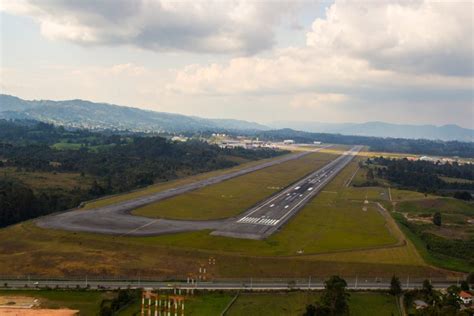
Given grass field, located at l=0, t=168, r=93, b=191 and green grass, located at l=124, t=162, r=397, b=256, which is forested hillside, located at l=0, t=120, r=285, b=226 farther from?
green grass, located at l=124, t=162, r=397, b=256

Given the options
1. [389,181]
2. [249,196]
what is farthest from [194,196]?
[389,181]

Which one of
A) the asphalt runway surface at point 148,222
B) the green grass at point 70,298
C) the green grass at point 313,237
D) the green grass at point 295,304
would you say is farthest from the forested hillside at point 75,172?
the green grass at point 295,304

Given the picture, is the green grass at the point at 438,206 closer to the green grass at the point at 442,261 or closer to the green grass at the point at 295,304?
the green grass at the point at 442,261

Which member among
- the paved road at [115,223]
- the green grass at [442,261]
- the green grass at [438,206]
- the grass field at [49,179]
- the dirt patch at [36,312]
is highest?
the green grass at [438,206]

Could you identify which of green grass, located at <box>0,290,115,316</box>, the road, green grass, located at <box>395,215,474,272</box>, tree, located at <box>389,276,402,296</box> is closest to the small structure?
tree, located at <box>389,276,402,296</box>

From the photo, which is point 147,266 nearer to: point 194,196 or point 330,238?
point 330,238
